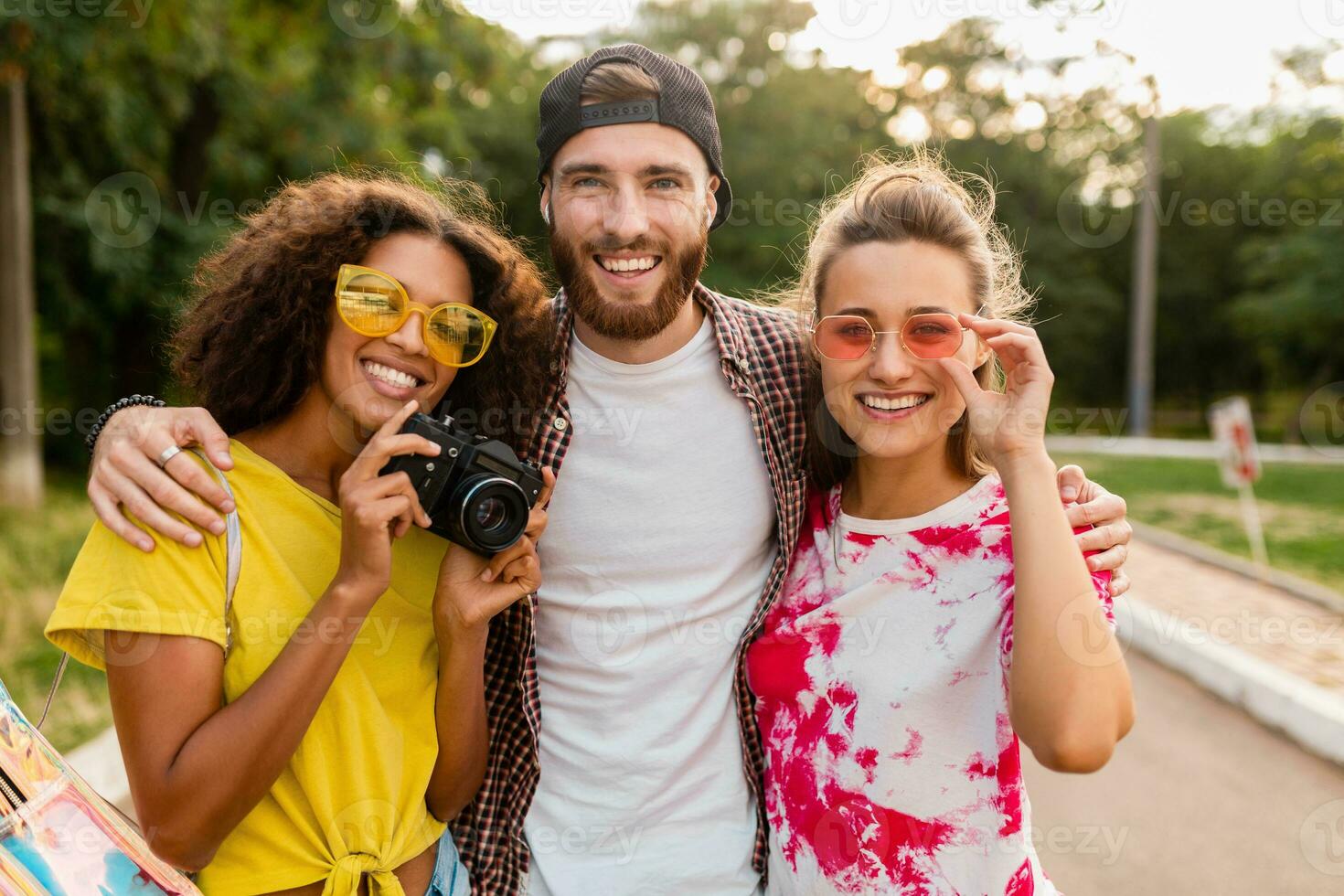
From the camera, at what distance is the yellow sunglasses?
1840 millimetres

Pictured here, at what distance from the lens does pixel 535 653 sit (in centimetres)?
220

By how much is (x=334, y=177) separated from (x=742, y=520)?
1.21 metres

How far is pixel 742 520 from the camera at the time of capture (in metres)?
2.25

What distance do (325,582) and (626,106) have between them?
1.30 metres

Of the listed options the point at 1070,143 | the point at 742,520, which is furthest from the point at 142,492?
the point at 1070,143

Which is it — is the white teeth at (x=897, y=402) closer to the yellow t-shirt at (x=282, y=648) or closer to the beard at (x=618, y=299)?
the beard at (x=618, y=299)

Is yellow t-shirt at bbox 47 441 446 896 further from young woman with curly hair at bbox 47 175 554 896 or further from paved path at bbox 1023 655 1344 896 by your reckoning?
paved path at bbox 1023 655 1344 896

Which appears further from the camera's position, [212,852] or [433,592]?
[433,592]

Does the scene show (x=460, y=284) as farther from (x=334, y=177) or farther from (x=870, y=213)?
(x=870, y=213)
